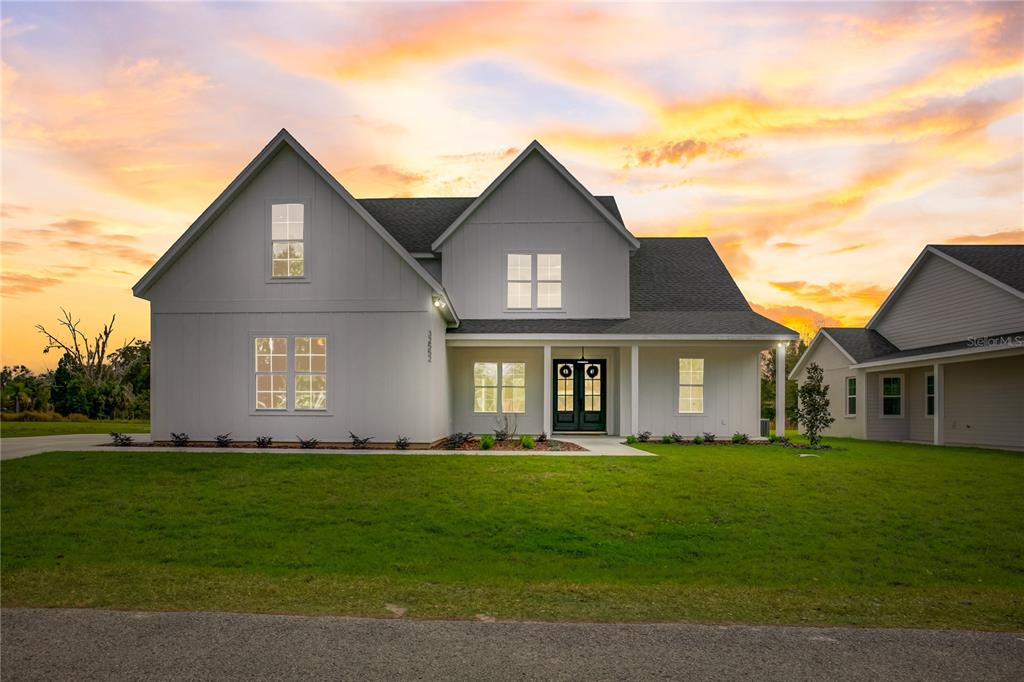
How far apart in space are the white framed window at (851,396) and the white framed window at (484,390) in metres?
16.2

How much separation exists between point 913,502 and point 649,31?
11206 millimetres

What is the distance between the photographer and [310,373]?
1795 centimetres

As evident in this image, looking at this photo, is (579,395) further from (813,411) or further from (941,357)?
(941,357)

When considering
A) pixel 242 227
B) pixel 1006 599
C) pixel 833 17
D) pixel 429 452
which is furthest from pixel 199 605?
pixel 833 17

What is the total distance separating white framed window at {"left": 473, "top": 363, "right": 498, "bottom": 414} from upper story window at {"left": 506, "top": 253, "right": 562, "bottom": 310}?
2352 millimetres

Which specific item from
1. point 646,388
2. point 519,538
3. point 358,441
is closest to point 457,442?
point 358,441

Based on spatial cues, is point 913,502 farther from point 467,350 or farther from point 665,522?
point 467,350

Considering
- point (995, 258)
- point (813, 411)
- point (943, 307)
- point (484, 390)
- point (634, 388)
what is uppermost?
point (995, 258)

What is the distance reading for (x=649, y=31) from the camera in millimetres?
16406

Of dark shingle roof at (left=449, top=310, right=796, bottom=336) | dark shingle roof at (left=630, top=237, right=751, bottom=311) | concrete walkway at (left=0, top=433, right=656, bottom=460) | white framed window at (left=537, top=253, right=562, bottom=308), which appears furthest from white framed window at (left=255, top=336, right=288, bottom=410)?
dark shingle roof at (left=630, top=237, right=751, bottom=311)

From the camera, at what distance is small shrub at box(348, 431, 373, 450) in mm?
17312

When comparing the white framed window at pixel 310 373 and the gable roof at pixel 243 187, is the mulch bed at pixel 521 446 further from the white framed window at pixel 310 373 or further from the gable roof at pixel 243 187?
the gable roof at pixel 243 187

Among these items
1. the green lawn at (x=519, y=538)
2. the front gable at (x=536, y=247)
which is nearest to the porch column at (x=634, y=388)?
the front gable at (x=536, y=247)

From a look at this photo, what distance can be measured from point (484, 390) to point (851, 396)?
1672cm
